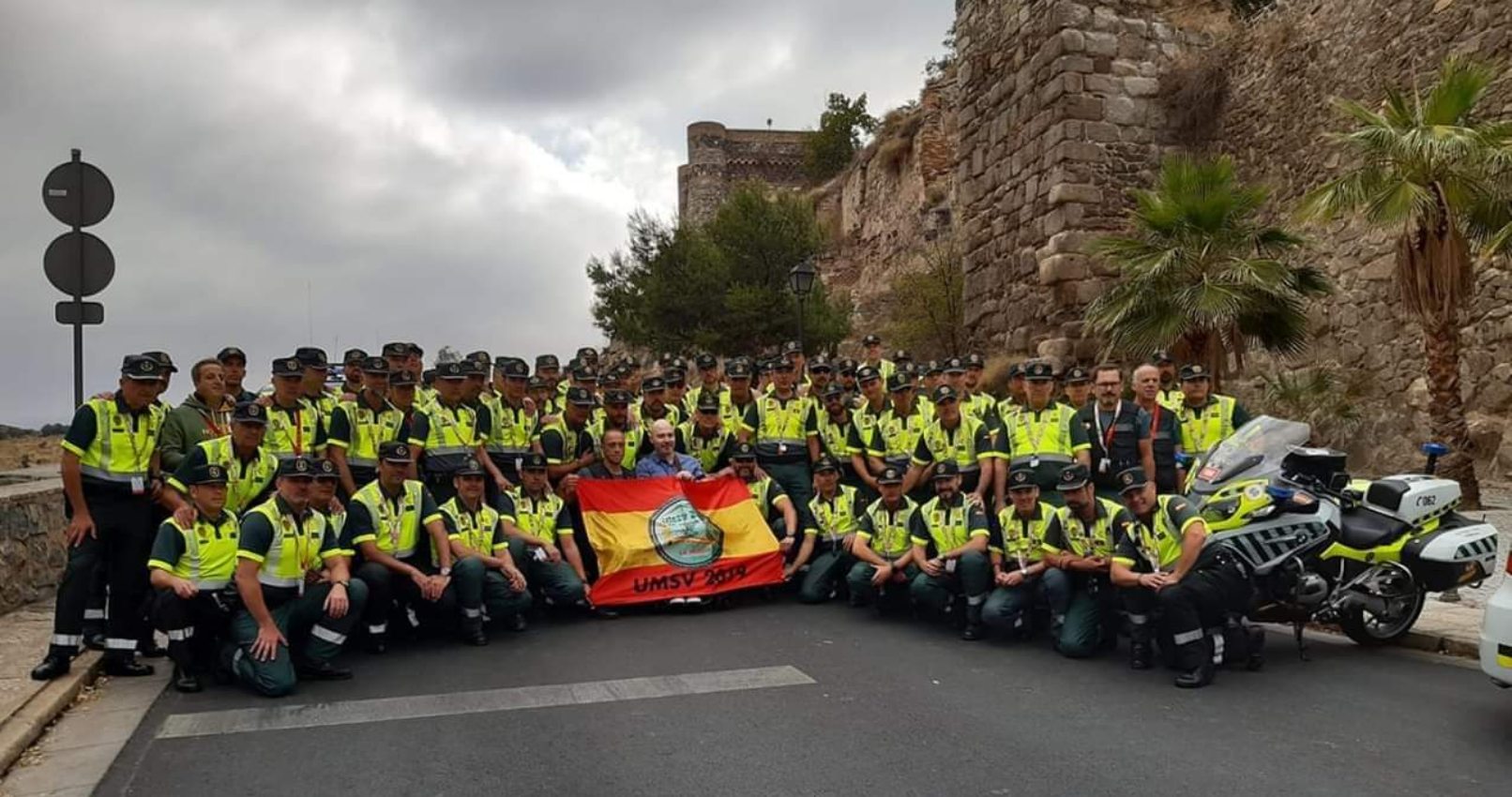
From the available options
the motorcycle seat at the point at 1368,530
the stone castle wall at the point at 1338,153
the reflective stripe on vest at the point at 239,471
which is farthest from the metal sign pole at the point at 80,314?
the stone castle wall at the point at 1338,153

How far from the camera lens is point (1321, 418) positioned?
46.4ft

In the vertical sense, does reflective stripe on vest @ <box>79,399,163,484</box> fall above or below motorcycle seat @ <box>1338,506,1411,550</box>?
above

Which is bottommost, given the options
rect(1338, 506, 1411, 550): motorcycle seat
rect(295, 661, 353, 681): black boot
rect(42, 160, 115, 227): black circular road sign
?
rect(295, 661, 353, 681): black boot

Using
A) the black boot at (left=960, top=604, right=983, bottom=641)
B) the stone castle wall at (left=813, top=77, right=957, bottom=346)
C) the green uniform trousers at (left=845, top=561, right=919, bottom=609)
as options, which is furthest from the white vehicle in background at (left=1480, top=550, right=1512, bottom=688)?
→ the stone castle wall at (left=813, top=77, right=957, bottom=346)

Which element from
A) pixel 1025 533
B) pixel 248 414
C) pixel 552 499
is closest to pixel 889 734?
pixel 1025 533

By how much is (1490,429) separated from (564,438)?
1026 cm

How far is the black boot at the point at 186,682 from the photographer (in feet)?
21.7

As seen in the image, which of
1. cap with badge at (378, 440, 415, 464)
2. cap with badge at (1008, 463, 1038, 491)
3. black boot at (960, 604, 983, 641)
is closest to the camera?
cap with badge at (378, 440, 415, 464)

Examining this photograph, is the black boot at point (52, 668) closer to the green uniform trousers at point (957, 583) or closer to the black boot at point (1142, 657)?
the green uniform trousers at point (957, 583)

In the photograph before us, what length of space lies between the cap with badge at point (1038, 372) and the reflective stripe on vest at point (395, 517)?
4.76 m

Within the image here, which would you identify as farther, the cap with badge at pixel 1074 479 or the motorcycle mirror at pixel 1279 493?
the cap with badge at pixel 1074 479

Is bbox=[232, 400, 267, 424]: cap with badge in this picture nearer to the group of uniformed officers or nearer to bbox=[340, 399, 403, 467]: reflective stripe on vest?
the group of uniformed officers

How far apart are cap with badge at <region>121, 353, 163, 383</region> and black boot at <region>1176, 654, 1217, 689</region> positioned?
654cm

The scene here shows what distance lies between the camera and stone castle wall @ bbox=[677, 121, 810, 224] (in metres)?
62.5
